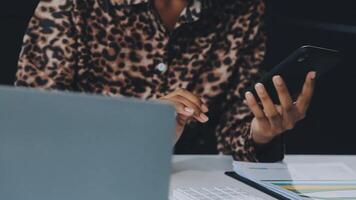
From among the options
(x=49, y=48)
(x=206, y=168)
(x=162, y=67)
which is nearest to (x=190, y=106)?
(x=206, y=168)

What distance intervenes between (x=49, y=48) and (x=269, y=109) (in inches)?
22.2

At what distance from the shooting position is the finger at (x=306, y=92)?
1130mm

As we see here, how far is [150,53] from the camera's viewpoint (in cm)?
137

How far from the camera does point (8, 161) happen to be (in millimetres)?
440

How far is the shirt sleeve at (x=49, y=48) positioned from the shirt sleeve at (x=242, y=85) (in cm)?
43

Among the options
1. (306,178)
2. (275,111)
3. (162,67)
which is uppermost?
(162,67)

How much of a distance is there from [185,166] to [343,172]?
308 mm

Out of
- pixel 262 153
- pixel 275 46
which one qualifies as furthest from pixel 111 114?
pixel 275 46

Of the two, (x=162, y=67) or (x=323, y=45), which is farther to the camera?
(x=323, y=45)

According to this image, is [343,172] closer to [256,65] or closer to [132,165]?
[256,65]

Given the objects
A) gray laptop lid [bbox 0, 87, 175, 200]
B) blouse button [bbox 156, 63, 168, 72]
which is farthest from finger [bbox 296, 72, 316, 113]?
gray laptop lid [bbox 0, 87, 175, 200]

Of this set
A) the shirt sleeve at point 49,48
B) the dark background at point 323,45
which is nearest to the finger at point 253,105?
the shirt sleeve at point 49,48

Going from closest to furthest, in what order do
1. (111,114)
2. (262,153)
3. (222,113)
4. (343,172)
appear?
(111,114) → (343,172) → (262,153) → (222,113)

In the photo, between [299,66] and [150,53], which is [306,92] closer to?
[299,66]
